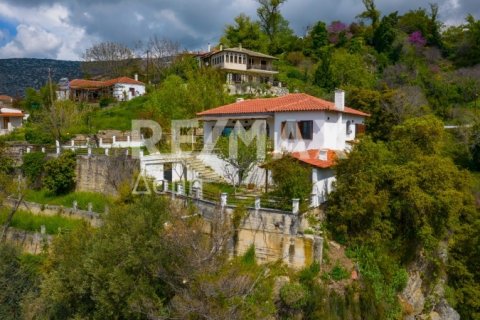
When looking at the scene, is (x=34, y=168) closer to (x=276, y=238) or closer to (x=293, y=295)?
(x=276, y=238)

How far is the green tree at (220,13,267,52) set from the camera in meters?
57.3

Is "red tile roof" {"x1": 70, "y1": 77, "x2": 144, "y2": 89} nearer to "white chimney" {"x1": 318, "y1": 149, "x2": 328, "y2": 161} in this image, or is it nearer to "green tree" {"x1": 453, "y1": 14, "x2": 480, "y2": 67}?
"white chimney" {"x1": 318, "y1": 149, "x2": 328, "y2": 161}

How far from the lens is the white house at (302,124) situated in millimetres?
22109

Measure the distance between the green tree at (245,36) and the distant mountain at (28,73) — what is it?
3142 centimetres

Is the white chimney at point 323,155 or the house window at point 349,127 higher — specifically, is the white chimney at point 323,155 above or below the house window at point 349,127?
below

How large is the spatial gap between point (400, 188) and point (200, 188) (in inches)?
Result: 360

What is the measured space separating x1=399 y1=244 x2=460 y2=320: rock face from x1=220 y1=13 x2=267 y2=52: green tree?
4363 cm

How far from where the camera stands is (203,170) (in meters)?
24.2

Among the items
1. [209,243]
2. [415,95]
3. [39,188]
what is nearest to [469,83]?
[415,95]

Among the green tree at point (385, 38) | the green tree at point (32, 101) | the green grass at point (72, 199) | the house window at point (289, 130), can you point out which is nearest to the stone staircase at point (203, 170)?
the house window at point (289, 130)

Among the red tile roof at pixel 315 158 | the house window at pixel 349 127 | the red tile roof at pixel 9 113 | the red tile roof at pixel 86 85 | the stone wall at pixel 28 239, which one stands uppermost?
the red tile roof at pixel 86 85

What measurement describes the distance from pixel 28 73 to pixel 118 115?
54.9m

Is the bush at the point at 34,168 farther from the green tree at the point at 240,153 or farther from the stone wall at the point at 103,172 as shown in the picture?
the green tree at the point at 240,153

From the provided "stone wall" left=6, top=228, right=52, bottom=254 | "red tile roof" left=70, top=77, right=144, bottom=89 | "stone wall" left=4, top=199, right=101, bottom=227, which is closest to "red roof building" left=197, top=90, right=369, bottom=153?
"stone wall" left=4, top=199, right=101, bottom=227
